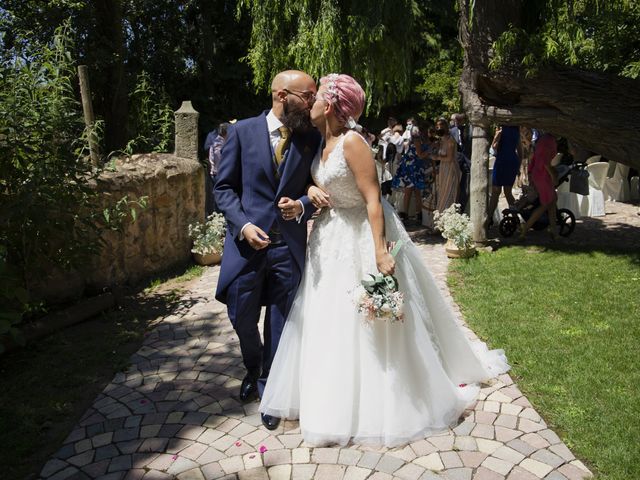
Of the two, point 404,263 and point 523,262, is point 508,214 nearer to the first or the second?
point 523,262

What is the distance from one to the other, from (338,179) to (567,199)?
8.26m

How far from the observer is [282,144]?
3.55 m

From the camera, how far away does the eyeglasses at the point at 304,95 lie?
11.1ft

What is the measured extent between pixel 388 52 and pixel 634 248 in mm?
4821

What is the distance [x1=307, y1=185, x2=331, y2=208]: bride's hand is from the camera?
11.3 feet

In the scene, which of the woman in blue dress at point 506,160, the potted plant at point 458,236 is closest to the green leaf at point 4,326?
the potted plant at point 458,236

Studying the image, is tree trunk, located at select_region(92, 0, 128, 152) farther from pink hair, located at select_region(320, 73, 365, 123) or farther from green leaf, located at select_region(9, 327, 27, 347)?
pink hair, located at select_region(320, 73, 365, 123)

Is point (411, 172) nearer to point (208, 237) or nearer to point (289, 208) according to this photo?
point (208, 237)

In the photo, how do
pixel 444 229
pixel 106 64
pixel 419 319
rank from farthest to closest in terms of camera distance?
pixel 106 64 → pixel 444 229 → pixel 419 319

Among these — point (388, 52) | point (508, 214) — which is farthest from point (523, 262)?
point (388, 52)

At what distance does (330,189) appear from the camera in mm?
3447

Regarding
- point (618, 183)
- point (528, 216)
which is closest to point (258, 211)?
point (528, 216)

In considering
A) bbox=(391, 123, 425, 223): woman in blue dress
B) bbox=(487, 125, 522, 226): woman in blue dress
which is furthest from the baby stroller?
bbox=(391, 123, 425, 223): woman in blue dress

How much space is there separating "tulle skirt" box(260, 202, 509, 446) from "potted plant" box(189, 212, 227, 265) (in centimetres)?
443
